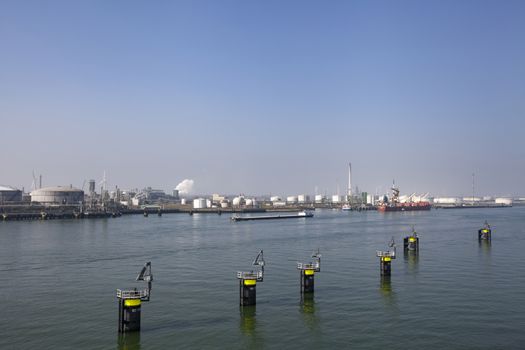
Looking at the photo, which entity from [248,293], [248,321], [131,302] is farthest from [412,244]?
[131,302]

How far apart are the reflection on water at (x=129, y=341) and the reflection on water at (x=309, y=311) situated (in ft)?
36.7

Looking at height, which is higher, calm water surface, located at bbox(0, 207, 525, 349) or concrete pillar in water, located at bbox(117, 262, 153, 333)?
concrete pillar in water, located at bbox(117, 262, 153, 333)

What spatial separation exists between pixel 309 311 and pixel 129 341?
43.9 ft

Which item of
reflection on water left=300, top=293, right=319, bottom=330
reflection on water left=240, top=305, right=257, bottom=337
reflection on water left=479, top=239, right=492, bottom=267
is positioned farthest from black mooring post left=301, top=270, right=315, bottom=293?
reflection on water left=479, top=239, right=492, bottom=267

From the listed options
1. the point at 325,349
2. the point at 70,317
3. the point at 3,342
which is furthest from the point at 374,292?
the point at 3,342

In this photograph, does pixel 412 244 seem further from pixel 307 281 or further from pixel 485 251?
pixel 307 281

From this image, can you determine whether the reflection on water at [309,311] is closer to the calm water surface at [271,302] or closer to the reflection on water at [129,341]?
the calm water surface at [271,302]

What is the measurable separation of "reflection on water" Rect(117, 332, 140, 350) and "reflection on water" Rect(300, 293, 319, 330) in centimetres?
1119

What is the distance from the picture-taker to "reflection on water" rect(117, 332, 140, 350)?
2781 centimetres

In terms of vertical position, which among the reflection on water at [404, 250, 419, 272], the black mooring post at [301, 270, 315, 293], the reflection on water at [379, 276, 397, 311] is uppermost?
the black mooring post at [301, 270, 315, 293]

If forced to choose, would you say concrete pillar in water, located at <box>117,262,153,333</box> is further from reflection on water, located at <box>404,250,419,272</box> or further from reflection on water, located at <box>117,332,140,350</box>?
reflection on water, located at <box>404,250,419,272</box>

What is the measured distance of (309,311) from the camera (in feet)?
116

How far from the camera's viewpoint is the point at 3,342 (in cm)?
2830

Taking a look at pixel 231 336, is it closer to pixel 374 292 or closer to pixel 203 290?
pixel 203 290
